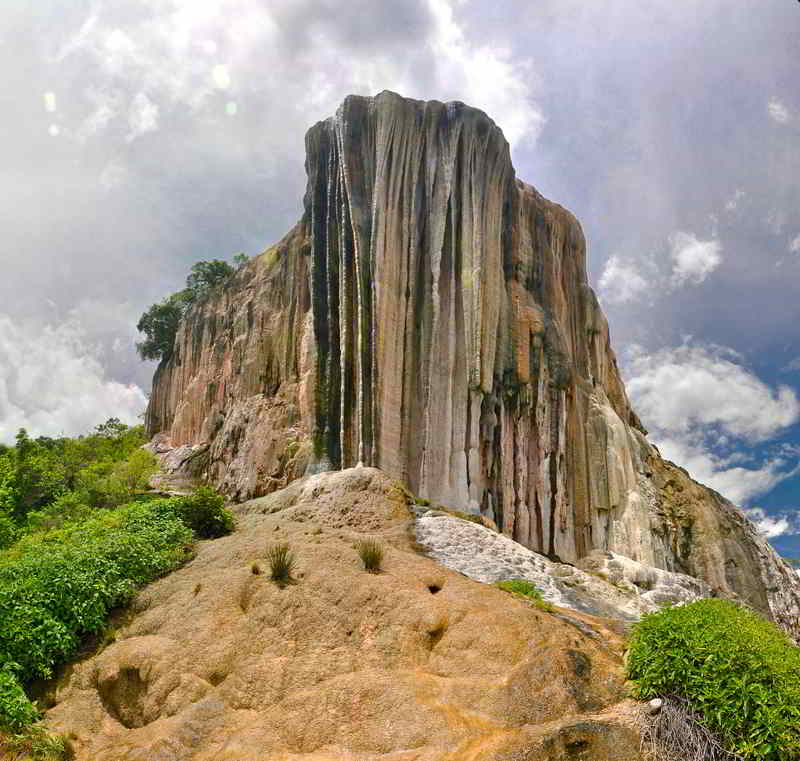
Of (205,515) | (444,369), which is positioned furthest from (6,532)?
(444,369)

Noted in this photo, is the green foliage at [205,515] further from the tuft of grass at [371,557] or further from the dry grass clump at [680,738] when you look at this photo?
the dry grass clump at [680,738]

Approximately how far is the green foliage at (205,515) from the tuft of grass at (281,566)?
514 centimetres

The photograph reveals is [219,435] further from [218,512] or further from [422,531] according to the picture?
[422,531]

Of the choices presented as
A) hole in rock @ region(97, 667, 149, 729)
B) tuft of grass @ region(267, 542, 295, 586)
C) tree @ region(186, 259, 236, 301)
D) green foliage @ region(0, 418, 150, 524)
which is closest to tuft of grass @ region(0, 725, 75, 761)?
hole in rock @ region(97, 667, 149, 729)

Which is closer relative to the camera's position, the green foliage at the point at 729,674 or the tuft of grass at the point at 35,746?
the green foliage at the point at 729,674

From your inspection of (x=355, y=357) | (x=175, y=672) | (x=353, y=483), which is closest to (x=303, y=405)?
(x=355, y=357)

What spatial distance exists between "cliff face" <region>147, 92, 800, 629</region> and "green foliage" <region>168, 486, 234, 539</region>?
9.18 m

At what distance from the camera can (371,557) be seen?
44.3 ft

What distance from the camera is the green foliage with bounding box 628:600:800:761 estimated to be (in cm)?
746

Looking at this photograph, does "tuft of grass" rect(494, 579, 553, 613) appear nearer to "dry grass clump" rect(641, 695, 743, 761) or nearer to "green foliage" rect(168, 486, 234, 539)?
"dry grass clump" rect(641, 695, 743, 761)

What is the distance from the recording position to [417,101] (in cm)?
3319

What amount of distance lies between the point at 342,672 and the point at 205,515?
30.1ft

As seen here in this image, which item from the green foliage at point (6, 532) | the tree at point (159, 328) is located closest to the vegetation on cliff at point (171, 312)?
the tree at point (159, 328)

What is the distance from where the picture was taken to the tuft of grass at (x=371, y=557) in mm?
13438
